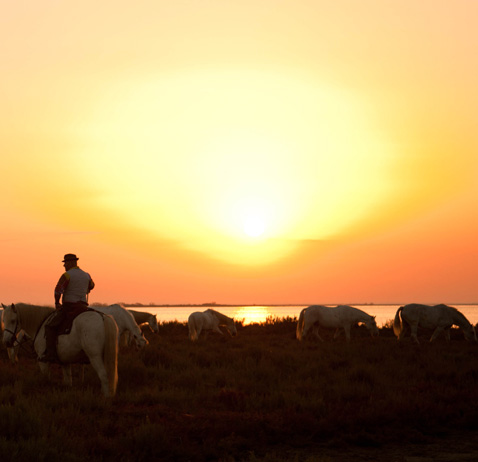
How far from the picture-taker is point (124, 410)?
1138cm

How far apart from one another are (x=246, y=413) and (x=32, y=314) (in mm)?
5963

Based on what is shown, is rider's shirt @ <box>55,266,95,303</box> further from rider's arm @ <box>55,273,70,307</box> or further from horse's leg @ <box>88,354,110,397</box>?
horse's leg @ <box>88,354,110,397</box>

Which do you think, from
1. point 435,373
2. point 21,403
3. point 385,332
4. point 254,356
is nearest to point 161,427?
point 21,403

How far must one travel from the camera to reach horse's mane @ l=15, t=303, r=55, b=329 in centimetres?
1417

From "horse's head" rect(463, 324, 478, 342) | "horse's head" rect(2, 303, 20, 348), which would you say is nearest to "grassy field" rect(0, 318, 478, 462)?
"horse's head" rect(2, 303, 20, 348)

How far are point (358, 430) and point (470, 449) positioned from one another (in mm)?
1933

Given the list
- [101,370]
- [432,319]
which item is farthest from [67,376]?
[432,319]

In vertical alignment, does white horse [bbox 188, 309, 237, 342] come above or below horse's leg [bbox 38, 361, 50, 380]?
above

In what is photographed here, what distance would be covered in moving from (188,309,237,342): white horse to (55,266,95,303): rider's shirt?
1708cm

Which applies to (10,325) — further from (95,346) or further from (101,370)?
(101,370)

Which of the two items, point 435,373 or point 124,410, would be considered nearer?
point 124,410

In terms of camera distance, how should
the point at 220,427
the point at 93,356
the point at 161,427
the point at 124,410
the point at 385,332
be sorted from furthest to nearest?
the point at 385,332 → the point at 93,356 → the point at 124,410 → the point at 220,427 → the point at 161,427

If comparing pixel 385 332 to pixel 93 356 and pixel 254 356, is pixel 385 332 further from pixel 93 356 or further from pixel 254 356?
pixel 93 356

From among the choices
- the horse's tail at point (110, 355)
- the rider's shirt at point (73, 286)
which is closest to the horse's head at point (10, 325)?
the rider's shirt at point (73, 286)
